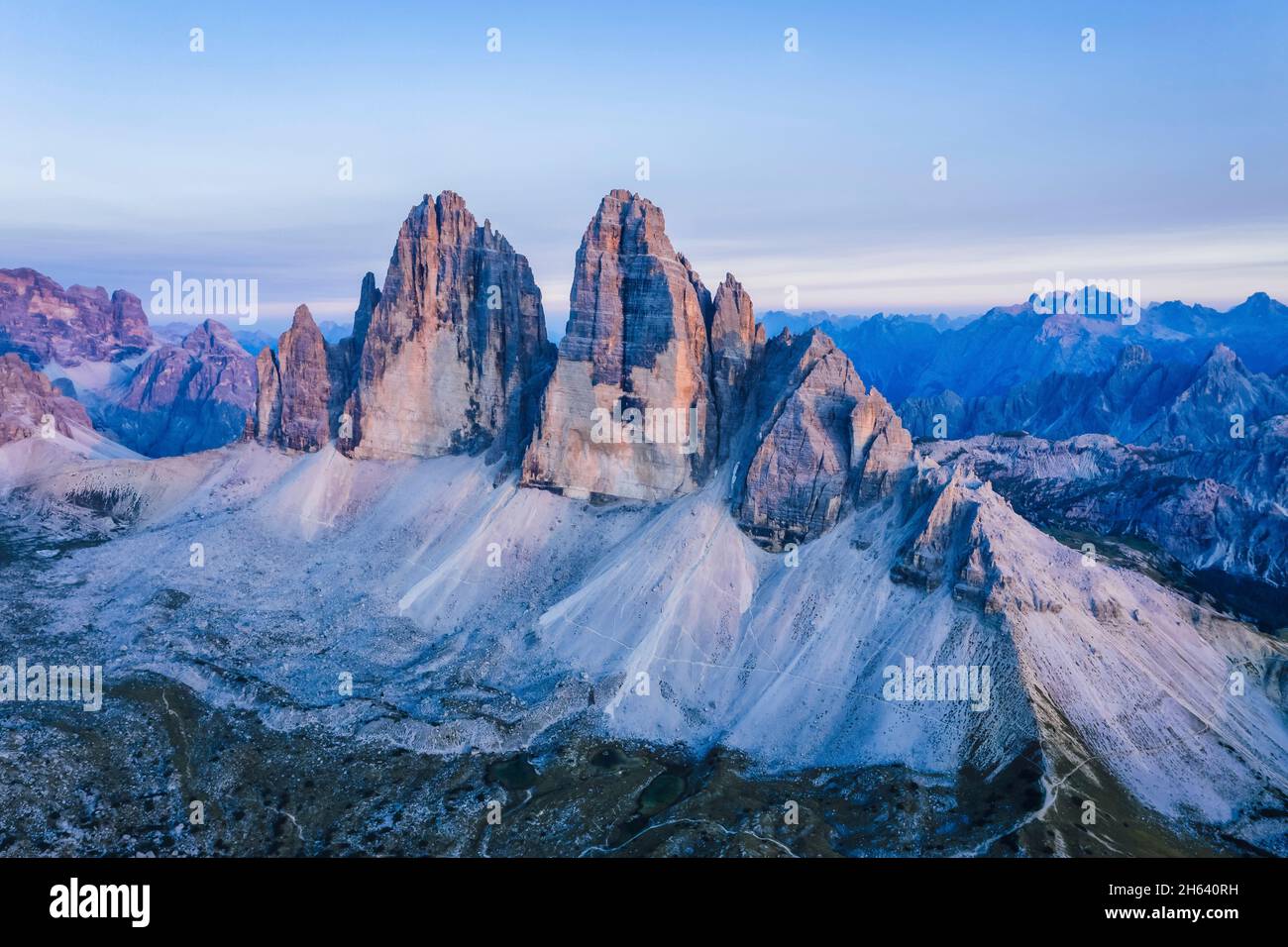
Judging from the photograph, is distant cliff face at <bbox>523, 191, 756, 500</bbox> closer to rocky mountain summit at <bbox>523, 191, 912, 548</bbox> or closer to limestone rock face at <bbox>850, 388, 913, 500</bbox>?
rocky mountain summit at <bbox>523, 191, 912, 548</bbox>

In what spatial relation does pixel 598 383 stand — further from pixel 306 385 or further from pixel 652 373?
pixel 306 385

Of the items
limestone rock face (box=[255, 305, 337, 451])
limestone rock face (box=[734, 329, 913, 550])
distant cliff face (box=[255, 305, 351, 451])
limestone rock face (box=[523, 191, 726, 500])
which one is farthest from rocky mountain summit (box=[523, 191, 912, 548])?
limestone rock face (box=[255, 305, 337, 451])

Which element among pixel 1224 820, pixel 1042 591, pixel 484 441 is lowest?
pixel 1224 820

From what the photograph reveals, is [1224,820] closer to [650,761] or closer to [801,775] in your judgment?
[801,775]

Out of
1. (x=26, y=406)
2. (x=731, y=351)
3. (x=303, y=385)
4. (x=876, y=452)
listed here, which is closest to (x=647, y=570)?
(x=876, y=452)

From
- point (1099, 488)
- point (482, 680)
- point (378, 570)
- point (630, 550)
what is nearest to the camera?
point (482, 680)

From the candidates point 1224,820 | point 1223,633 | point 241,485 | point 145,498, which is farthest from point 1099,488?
point 145,498

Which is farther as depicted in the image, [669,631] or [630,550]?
[630,550]
